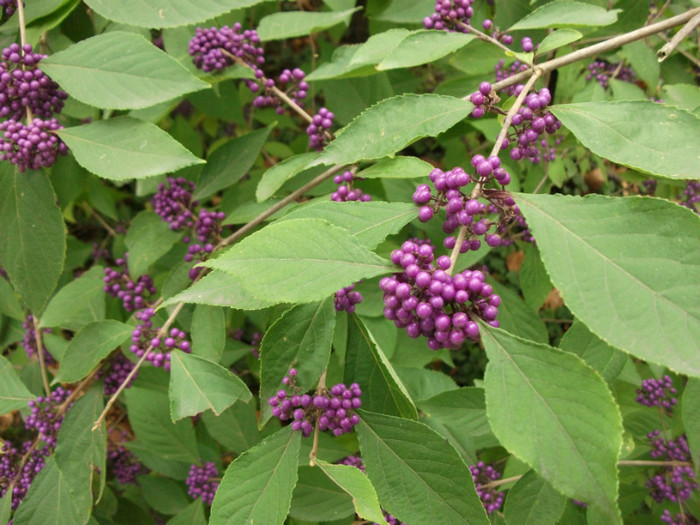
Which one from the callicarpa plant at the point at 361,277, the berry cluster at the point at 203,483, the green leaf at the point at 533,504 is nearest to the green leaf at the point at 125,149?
the callicarpa plant at the point at 361,277

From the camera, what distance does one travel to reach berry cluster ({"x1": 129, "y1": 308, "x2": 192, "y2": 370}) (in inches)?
68.9

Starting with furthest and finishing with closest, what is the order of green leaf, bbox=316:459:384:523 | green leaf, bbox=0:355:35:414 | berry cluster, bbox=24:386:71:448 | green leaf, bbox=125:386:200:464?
green leaf, bbox=125:386:200:464, berry cluster, bbox=24:386:71:448, green leaf, bbox=0:355:35:414, green leaf, bbox=316:459:384:523

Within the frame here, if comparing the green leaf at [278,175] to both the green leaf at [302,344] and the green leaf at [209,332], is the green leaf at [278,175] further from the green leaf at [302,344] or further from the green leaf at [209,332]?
the green leaf at [302,344]

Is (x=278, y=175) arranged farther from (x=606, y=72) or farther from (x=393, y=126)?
(x=606, y=72)

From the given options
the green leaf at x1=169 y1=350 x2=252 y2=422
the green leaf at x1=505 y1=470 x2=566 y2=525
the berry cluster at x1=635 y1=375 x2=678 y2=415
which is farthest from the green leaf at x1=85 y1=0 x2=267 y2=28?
the berry cluster at x1=635 y1=375 x2=678 y2=415

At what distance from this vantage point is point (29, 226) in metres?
1.90

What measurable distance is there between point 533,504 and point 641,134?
1076mm

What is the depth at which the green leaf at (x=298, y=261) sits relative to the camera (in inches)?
38.7

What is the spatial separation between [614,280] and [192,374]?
1173 millimetres

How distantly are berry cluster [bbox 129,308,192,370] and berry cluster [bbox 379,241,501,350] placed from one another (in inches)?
39.7

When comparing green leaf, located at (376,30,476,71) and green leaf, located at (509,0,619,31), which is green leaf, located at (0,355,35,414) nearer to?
green leaf, located at (376,30,476,71)

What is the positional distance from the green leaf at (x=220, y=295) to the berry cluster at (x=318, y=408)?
224mm

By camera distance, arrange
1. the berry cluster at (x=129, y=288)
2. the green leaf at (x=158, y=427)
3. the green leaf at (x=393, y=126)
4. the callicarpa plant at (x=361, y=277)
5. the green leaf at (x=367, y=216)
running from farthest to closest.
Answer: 1. the green leaf at (x=158, y=427)
2. the berry cluster at (x=129, y=288)
3. the green leaf at (x=393, y=126)
4. the green leaf at (x=367, y=216)
5. the callicarpa plant at (x=361, y=277)

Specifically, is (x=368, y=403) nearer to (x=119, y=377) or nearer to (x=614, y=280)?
(x=614, y=280)
